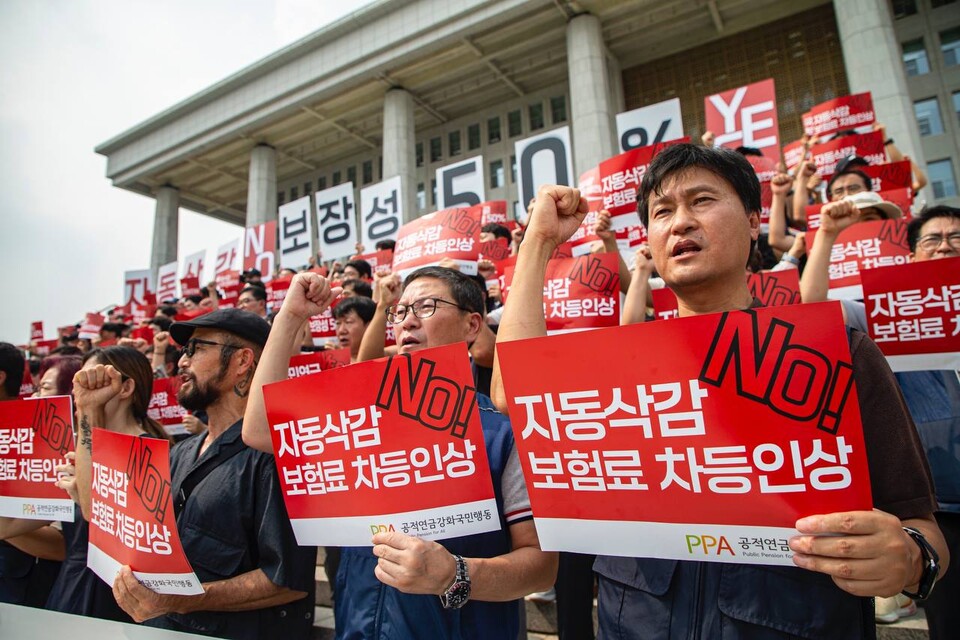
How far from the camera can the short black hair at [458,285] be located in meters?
2.46

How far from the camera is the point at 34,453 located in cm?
284

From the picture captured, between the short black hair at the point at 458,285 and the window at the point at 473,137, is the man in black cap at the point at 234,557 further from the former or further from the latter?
the window at the point at 473,137

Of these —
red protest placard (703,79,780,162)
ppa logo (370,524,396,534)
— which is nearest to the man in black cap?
ppa logo (370,524,396,534)

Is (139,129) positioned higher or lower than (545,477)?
higher

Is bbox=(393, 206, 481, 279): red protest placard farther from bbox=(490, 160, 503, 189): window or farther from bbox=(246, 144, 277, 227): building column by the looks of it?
bbox=(246, 144, 277, 227): building column

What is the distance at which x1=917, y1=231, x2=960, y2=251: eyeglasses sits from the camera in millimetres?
2861

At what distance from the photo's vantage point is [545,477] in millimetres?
1427

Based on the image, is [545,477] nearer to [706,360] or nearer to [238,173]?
[706,360]

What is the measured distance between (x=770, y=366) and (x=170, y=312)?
36.7ft

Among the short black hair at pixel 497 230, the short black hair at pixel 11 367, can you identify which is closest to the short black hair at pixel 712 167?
the short black hair at pixel 11 367

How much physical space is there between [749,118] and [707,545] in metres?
8.07

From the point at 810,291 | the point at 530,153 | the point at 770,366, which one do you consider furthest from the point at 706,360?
the point at 530,153

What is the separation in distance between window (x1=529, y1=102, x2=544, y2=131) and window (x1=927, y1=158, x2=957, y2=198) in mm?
15812

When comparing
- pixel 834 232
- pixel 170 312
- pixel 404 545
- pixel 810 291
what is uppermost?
pixel 170 312
